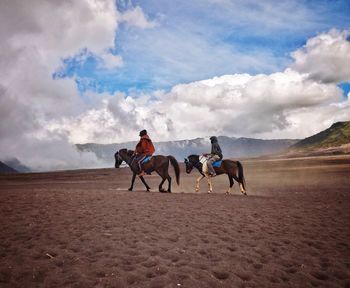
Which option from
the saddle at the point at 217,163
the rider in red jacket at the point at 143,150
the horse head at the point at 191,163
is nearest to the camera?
the rider in red jacket at the point at 143,150

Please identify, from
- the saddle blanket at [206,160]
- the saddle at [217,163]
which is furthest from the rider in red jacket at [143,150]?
the saddle at [217,163]

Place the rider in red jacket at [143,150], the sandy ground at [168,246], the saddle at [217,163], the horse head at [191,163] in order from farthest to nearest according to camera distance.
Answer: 1. the horse head at [191,163]
2. the saddle at [217,163]
3. the rider in red jacket at [143,150]
4. the sandy ground at [168,246]

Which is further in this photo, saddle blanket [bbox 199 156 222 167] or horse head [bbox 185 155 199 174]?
horse head [bbox 185 155 199 174]

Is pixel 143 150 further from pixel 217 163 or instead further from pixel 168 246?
pixel 168 246

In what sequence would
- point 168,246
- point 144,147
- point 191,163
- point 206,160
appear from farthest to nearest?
1. point 191,163
2. point 206,160
3. point 144,147
4. point 168,246

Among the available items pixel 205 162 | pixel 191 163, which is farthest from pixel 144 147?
pixel 205 162

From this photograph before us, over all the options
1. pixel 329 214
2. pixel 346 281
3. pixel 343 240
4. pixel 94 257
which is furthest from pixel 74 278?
pixel 329 214

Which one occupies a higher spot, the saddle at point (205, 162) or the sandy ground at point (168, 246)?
the saddle at point (205, 162)

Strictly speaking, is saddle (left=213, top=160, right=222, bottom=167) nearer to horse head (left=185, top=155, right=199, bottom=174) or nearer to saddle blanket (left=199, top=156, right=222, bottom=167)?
saddle blanket (left=199, top=156, right=222, bottom=167)

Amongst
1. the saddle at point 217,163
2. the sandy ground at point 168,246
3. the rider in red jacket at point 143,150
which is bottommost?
the sandy ground at point 168,246

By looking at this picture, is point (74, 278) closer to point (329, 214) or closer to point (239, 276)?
point (239, 276)

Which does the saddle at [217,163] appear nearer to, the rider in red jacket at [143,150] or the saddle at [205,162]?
the saddle at [205,162]

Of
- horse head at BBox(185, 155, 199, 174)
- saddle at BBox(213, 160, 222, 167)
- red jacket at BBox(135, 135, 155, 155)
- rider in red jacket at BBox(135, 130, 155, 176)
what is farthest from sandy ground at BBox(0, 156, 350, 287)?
horse head at BBox(185, 155, 199, 174)

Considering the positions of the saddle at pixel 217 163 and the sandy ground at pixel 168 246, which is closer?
the sandy ground at pixel 168 246
